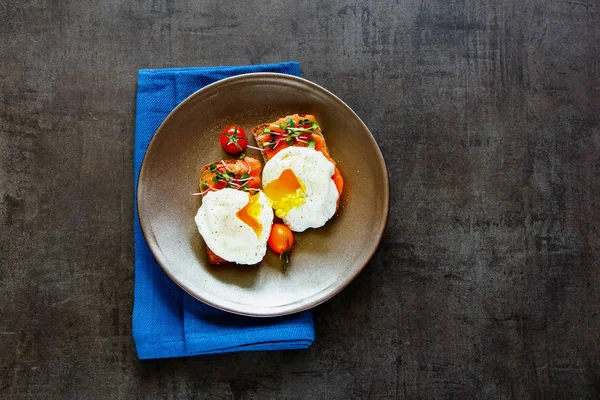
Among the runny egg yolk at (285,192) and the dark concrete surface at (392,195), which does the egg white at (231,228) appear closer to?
the runny egg yolk at (285,192)

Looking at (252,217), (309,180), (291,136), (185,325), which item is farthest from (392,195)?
(185,325)

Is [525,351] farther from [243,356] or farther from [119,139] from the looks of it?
[119,139]

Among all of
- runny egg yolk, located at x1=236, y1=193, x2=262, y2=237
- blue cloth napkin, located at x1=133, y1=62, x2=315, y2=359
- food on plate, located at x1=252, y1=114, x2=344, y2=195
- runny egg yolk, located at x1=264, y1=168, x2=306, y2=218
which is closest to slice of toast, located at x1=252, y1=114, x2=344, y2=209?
food on plate, located at x1=252, y1=114, x2=344, y2=195

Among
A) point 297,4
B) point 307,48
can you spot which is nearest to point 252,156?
point 307,48

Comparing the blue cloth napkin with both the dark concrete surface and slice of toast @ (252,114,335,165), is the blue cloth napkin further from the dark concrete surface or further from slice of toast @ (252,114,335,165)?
slice of toast @ (252,114,335,165)

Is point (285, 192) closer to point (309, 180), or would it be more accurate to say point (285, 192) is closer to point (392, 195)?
point (309, 180)

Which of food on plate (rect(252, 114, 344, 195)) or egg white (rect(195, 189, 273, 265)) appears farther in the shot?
food on plate (rect(252, 114, 344, 195))
